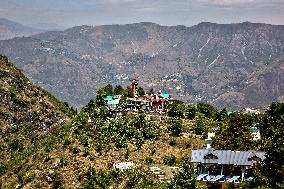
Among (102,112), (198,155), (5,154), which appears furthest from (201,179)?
(5,154)

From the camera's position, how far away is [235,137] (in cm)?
7606

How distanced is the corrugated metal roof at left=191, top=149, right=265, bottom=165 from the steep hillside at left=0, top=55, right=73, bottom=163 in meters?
60.7

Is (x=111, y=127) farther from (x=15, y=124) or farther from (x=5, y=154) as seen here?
(x=15, y=124)

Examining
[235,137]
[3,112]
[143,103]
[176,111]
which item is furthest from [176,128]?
[3,112]

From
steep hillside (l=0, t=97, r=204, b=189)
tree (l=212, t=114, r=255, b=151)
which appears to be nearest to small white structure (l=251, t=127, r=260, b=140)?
steep hillside (l=0, t=97, r=204, b=189)

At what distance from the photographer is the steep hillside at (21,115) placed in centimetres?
11969

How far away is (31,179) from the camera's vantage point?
260ft

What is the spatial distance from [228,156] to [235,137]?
918 centimetres

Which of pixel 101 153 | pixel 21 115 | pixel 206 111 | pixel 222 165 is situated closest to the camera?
pixel 222 165

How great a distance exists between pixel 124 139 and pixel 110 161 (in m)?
6.55

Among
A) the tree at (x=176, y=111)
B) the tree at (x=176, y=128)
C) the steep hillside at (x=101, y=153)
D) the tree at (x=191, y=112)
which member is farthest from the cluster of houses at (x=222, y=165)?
the tree at (x=191, y=112)

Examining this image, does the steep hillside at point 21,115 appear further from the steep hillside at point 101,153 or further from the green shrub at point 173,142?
the green shrub at point 173,142

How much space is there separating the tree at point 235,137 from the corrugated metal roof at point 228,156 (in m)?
5.82

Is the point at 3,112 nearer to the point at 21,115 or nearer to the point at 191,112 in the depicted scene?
the point at 21,115
